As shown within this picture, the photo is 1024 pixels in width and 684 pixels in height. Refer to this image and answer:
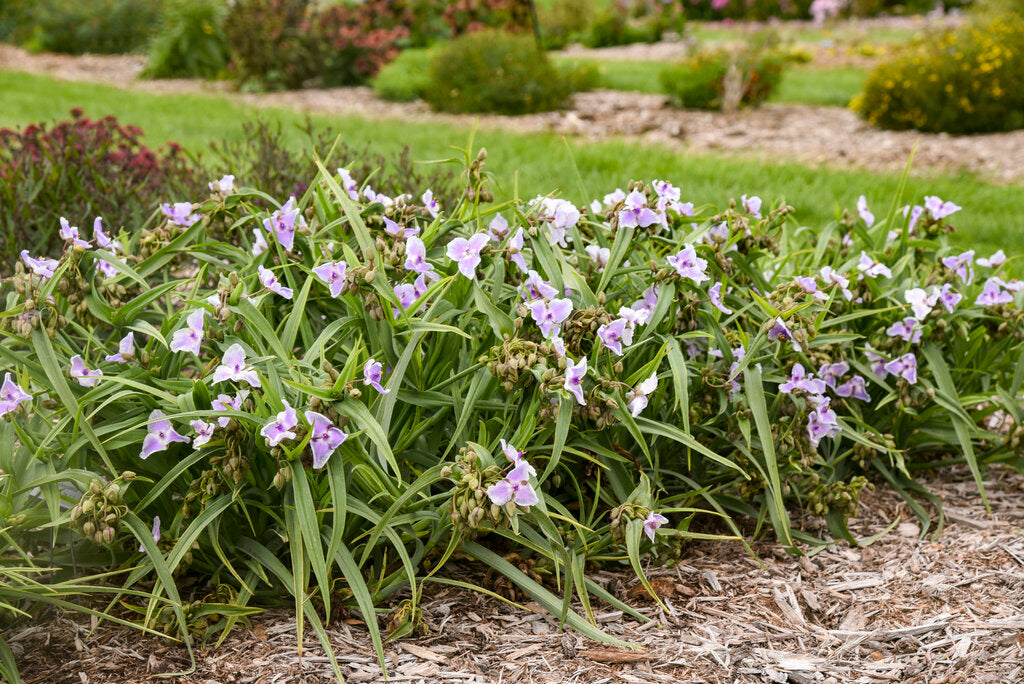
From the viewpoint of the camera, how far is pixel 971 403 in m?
2.55

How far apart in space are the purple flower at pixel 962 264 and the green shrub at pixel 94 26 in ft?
45.0

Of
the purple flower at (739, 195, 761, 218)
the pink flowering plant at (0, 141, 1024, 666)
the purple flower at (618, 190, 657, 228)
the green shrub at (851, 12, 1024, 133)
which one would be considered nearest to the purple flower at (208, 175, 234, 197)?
the pink flowering plant at (0, 141, 1024, 666)

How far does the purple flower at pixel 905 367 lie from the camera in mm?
2455

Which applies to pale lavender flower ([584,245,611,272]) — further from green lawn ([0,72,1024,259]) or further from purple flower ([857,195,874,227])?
green lawn ([0,72,1024,259])

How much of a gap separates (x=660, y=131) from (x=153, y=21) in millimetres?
10006

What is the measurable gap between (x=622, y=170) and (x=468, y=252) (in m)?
3.92

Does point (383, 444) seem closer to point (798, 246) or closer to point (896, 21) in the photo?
point (798, 246)

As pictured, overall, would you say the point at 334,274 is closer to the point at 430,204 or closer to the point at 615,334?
the point at 430,204

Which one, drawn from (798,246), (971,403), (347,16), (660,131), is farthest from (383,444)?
(347,16)

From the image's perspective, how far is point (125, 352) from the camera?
196cm

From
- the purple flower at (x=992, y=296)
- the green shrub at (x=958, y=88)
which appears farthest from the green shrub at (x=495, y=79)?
the purple flower at (x=992, y=296)

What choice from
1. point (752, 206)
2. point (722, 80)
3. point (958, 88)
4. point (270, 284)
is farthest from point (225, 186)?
point (958, 88)

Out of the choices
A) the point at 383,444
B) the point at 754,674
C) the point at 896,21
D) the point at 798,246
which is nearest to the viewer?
Result: the point at 383,444

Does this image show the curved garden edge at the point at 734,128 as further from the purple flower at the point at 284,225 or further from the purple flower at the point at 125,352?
the purple flower at the point at 125,352
